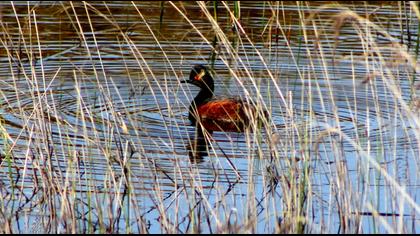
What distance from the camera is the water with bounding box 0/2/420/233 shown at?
680 centimetres

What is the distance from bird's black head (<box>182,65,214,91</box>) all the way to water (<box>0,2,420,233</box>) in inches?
17.5

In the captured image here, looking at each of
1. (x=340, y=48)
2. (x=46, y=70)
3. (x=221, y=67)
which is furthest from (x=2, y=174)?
(x=340, y=48)

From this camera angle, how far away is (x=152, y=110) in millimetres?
11109

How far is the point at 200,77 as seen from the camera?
38.0 feet

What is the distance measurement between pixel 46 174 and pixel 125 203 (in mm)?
675

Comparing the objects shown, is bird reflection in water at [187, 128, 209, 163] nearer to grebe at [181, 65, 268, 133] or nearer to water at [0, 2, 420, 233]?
water at [0, 2, 420, 233]

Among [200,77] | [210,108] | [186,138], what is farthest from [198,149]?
[200,77]

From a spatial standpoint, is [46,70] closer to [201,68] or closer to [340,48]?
[201,68]

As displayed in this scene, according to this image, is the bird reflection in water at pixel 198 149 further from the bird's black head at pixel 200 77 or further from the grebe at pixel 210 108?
the bird's black head at pixel 200 77

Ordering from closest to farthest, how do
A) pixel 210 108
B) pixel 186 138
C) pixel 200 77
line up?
pixel 186 138 < pixel 210 108 < pixel 200 77

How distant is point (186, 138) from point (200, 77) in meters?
1.71

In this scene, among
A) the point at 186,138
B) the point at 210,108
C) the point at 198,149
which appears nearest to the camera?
the point at 198,149

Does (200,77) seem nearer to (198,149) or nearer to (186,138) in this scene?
(186,138)

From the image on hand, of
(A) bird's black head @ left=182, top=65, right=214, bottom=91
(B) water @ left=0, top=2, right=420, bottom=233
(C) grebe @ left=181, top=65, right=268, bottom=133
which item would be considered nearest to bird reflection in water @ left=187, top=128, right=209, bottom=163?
(B) water @ left=0, top=2, right=420, bottom=233
